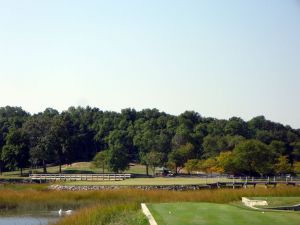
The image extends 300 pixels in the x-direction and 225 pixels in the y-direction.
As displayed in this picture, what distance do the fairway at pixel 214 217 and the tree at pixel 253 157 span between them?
5305 cm

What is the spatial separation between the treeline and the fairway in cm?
5423

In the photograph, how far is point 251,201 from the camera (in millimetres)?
34500

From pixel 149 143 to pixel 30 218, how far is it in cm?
8815

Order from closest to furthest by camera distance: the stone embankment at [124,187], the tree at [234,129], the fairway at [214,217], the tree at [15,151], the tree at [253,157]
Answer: the fairway at [214,217] < the stone embankment at [124,187] < the tree at [253,157] < the tree at [15,151] < the tree at [234,129]

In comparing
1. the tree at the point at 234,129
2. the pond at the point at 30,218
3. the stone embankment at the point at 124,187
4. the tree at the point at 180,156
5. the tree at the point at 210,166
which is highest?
the tree at the point at 234,129

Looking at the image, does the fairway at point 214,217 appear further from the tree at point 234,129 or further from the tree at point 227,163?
the tree at point 234,129

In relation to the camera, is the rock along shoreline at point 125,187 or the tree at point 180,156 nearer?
the rock along shoreline at point 125,187

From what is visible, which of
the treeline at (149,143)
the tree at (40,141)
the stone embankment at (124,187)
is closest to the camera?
the stone embankment at (124,187)

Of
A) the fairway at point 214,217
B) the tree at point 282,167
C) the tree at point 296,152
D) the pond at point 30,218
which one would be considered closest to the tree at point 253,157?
the tree at point 282,167

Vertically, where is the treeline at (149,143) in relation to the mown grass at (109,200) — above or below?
above

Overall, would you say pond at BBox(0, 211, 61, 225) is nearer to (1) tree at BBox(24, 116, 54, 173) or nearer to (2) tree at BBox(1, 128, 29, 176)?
(2) tree at BBox(1, 128, 29, 176)

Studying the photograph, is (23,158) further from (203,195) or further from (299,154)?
(203,195)

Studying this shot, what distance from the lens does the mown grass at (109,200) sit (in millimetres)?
30016

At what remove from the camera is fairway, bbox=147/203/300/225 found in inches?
931
